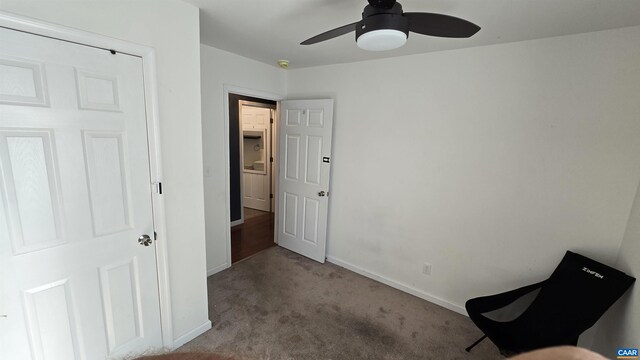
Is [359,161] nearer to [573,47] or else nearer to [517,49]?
[517,49]

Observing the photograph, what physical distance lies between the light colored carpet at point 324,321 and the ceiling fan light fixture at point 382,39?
206cm

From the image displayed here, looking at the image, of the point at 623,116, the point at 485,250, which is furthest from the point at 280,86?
the point at 623,116

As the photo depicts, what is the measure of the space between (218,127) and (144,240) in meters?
1.47

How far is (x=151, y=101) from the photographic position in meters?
1.55

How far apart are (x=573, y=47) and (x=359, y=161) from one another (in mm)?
1879

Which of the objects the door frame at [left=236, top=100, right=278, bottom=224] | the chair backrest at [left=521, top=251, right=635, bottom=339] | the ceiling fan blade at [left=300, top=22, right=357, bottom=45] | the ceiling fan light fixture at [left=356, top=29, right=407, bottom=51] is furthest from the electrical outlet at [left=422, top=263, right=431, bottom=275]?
the door frame at [left=236, top=100, right=278, bottom=224]

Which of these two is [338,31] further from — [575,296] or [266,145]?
[266,145]

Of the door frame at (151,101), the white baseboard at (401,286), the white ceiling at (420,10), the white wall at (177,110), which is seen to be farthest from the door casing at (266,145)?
the door frame at (151,101)

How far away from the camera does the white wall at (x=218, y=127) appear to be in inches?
102

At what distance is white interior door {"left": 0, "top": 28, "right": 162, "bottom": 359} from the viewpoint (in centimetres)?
119

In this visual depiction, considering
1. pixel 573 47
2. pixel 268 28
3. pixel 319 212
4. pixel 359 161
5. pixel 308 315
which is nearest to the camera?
pixel 573 47

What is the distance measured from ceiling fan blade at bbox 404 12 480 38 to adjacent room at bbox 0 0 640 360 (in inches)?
0.5

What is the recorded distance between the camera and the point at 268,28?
→ 196 centimetres

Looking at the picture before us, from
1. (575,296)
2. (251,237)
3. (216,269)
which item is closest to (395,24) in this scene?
(575,296)
